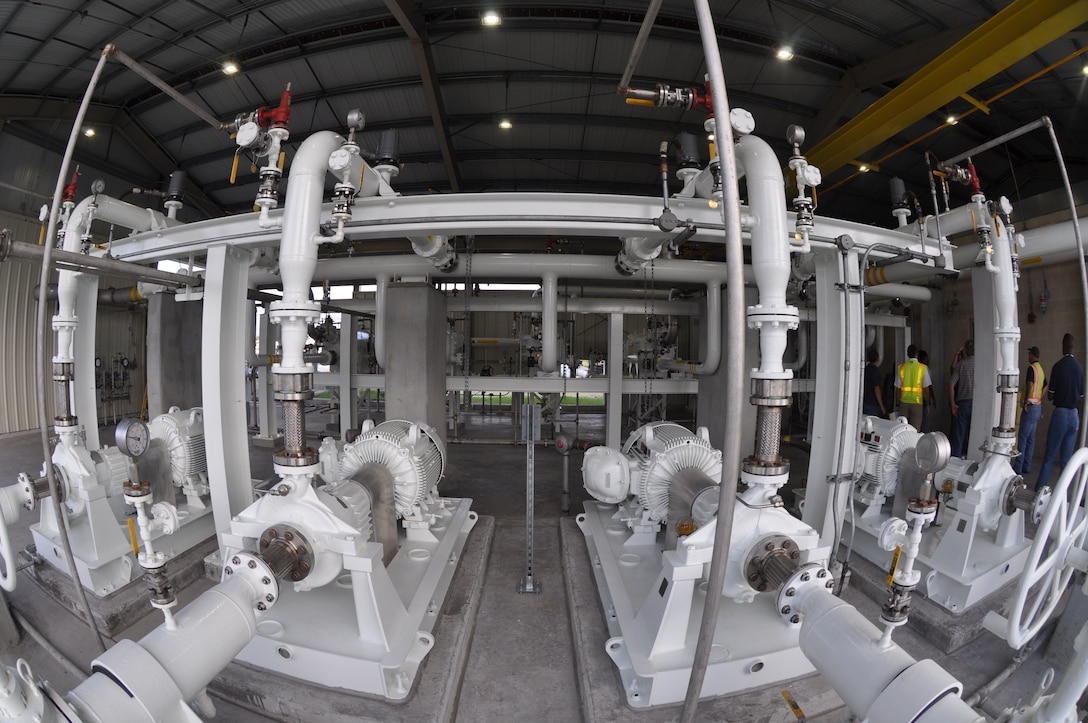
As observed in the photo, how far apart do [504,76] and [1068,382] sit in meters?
8.45

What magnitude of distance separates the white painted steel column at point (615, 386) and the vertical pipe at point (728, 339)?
4432 mm

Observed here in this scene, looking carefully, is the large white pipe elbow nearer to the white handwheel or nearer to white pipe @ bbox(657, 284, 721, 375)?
white pipe @ bbox(657, 284, 721, 375)

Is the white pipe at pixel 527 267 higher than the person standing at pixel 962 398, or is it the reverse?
the white pipe at pixel 527 267

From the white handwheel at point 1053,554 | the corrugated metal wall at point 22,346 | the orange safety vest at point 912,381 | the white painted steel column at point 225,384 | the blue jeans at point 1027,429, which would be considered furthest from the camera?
the corrugated metal wall at point 22,346

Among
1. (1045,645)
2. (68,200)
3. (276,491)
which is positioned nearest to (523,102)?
(68,200)

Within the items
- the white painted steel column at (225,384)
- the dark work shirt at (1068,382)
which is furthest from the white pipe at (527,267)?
the dark work shirt at (1068,382)

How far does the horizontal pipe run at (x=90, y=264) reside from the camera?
2299 mm

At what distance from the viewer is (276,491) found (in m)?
2.42

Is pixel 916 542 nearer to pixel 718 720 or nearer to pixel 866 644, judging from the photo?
pixel 866 644

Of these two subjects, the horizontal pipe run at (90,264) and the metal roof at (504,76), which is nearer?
the horizontal pipe run at (90,264)

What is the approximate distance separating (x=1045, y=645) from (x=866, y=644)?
250cm

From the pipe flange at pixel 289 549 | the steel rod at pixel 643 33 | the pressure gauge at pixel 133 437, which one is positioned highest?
the steel rod at pixel 643 33

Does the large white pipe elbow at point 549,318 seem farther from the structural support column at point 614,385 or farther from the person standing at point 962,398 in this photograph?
the person standing at point 962,398

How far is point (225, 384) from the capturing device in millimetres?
3475
